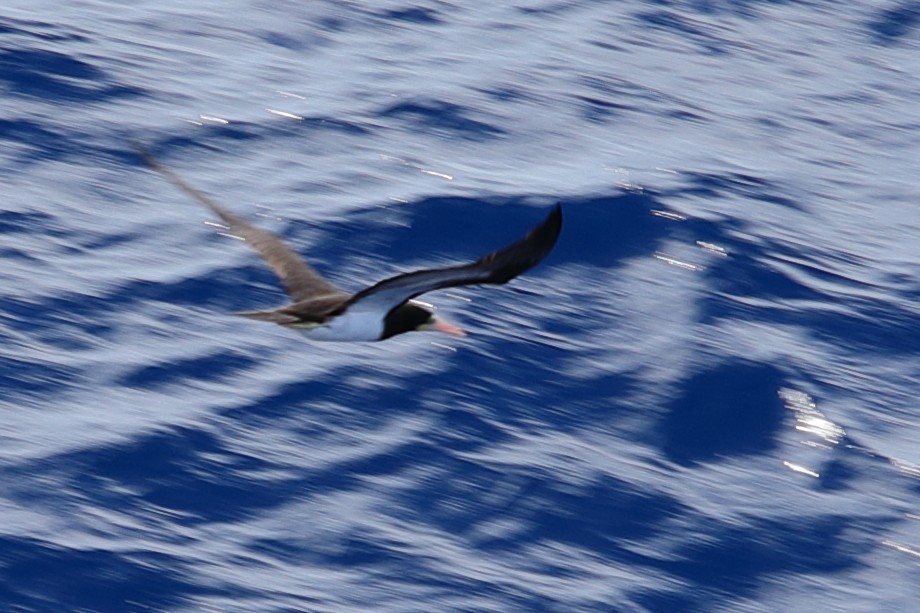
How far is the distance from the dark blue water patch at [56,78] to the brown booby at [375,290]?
13.7 ft

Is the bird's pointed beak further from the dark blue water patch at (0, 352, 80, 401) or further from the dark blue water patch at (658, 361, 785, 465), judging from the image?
the dark blue water patch at (0, 352, 80, 401)

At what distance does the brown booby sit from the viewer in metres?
6.86

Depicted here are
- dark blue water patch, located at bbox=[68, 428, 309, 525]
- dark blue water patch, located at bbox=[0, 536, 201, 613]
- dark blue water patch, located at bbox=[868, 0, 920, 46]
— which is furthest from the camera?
dark blue water patch, located at bbox=[868, 0, 920, 46]

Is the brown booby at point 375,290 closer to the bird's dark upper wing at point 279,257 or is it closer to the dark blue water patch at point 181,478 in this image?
the bird's dark upper wing at point 279,257

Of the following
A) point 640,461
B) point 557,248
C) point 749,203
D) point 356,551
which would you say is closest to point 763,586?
point 640,461

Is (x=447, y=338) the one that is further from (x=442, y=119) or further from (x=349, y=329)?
(x=442, y=119)

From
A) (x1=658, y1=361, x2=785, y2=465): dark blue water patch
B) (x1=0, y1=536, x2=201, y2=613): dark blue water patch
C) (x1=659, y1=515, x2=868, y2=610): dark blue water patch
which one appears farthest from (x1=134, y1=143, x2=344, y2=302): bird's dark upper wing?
(x1=659, y1=515, x2=868, y2=610): dark blue water patch

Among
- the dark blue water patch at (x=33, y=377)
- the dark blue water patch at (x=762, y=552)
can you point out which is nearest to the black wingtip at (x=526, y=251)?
the dark blue water patch at (x=762, y=552)

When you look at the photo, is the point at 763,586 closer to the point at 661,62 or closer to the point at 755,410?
the point at 755,410

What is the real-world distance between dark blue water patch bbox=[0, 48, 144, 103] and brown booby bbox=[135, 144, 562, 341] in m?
4.17

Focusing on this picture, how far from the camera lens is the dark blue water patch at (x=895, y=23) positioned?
17.5 m

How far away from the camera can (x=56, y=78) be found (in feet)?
42.9

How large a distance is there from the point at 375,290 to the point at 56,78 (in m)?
6.74

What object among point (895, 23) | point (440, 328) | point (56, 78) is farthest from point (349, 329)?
point (895, 23)
